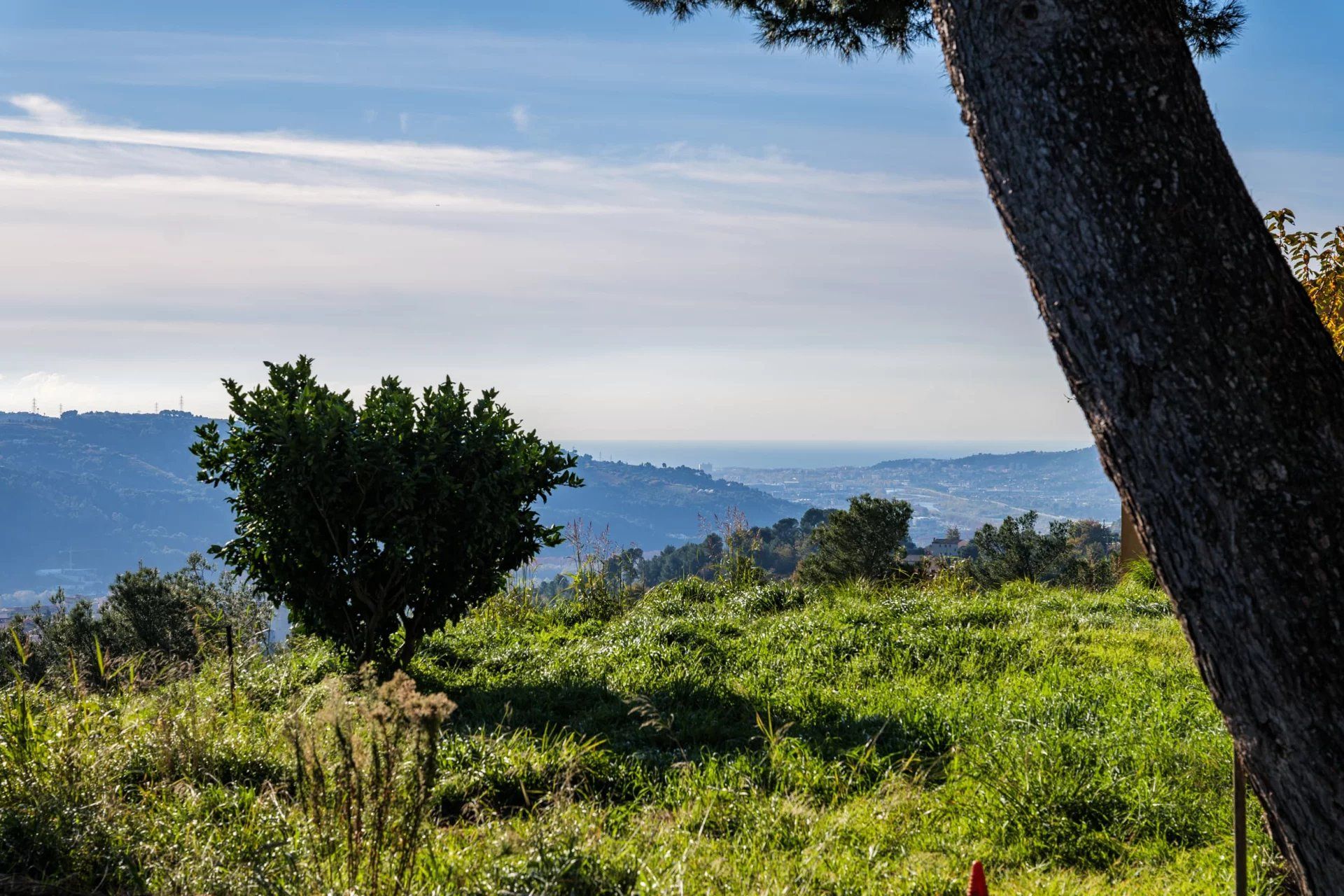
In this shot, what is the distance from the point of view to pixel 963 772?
361 centimetres

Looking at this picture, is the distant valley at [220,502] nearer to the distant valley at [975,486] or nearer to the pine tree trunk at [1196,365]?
the distant valley at [975,486]

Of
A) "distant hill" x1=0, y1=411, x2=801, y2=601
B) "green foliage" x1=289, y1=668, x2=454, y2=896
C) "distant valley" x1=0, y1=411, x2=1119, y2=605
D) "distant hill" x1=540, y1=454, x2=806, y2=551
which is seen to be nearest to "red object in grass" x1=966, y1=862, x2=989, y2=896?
"green foliage" x1=289, y1=668, x2=454, y2=896

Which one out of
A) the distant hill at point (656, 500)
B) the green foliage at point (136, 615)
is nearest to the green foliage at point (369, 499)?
the green foliage at point (136, 615)

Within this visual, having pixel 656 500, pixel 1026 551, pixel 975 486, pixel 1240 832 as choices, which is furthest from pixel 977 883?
pixel 975 486

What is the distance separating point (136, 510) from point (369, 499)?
193066 mm

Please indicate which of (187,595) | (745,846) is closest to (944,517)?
(187,595)

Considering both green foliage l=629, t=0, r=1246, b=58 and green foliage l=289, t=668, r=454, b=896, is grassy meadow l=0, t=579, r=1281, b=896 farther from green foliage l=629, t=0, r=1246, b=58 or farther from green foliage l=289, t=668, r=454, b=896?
green foliage l=629, t=0, r=1246, b=58

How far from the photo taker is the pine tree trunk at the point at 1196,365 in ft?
5.63

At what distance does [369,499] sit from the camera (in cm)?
559

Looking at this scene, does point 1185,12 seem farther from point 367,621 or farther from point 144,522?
point 144,522

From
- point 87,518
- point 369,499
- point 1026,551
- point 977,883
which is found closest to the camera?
point 977,883

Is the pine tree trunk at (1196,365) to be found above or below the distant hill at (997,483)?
above

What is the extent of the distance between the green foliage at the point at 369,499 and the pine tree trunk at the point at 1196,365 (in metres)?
4.28

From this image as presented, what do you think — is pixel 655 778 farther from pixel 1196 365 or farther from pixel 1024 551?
pixel 1024 551
